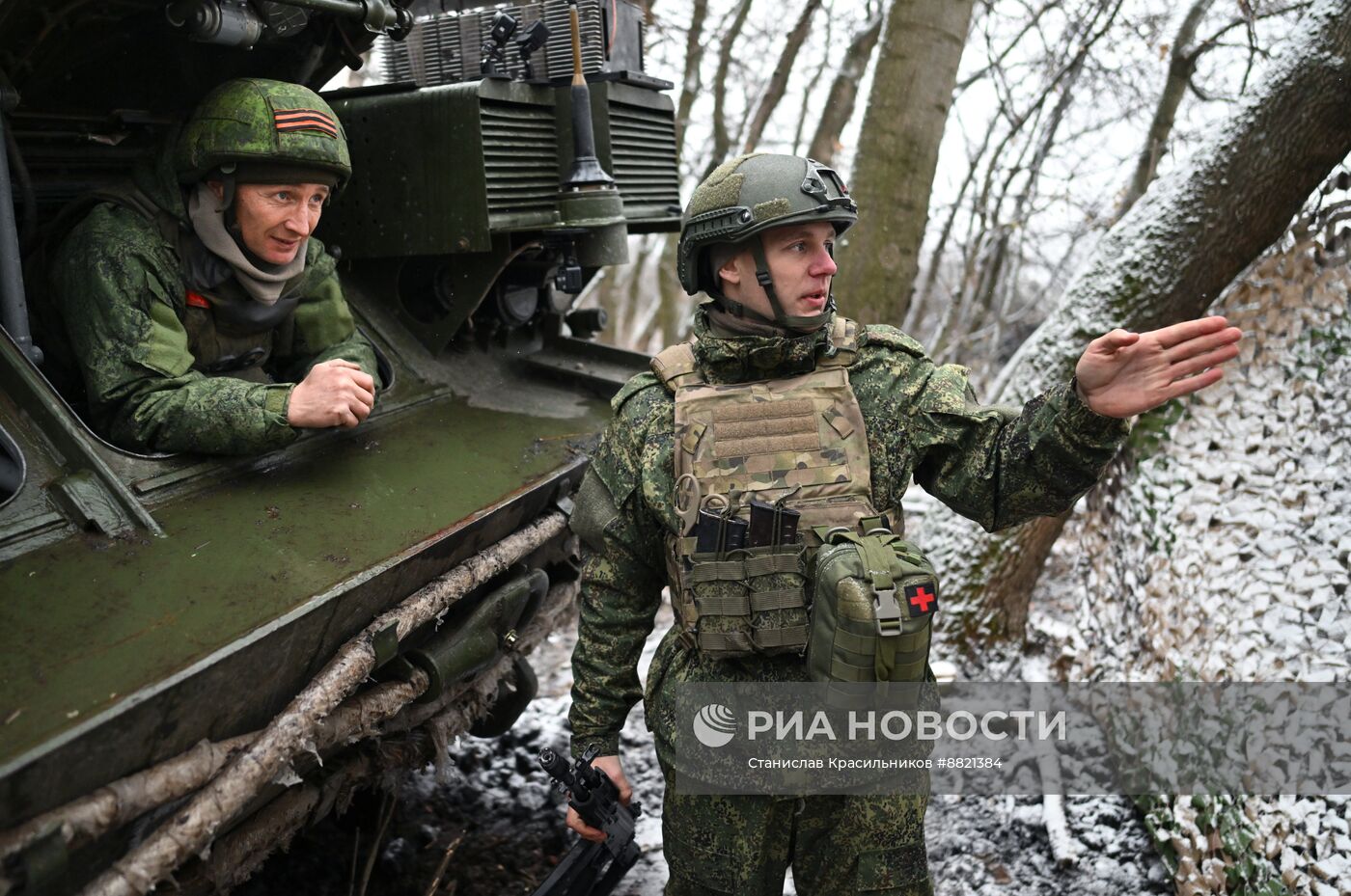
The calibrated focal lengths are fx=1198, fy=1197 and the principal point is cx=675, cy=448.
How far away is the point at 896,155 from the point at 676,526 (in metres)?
3.76

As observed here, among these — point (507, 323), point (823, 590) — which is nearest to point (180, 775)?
Result: point (823, 590)

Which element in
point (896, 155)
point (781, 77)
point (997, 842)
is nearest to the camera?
point (997, 842)

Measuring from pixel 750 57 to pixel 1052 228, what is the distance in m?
3.87

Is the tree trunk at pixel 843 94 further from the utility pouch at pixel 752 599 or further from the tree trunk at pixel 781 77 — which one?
the utility pouch at pixel 752 599

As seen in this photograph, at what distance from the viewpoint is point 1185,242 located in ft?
14.4

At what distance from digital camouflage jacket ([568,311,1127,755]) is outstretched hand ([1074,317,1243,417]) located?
0.07 meters

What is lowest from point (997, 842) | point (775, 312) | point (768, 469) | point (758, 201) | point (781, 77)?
point (997, 842)

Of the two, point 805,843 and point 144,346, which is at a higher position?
point 144,346

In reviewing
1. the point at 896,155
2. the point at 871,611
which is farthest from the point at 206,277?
the point at 896,155

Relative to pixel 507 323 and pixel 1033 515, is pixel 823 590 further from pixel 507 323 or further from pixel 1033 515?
pixel 507 323

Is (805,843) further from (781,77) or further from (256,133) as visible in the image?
(781,77)

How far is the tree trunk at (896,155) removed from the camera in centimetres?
578

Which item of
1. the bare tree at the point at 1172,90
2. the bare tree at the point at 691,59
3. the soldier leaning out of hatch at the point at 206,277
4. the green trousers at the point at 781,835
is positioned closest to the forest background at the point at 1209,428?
the green trousers at the point at 781,835

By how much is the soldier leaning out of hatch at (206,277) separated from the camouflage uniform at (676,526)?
31.3 inches
